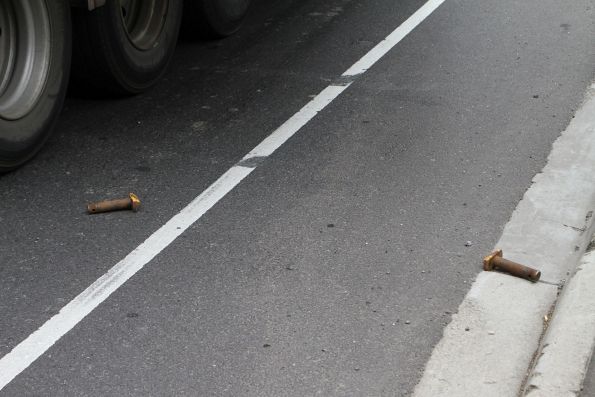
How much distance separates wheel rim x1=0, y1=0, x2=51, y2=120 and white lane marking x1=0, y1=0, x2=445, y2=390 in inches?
48.8

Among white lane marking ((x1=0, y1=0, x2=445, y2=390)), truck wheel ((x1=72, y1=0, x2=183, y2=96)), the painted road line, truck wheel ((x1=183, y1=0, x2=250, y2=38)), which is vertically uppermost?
truck wheel ((x1=72, y1=0, x2=183, y2=96))

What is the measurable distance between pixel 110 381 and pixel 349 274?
1431mm

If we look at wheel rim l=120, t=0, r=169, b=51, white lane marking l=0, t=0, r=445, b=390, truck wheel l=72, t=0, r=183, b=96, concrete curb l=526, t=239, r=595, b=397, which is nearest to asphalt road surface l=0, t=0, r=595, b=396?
white lane marking l=0, t=0, r=445, b=390

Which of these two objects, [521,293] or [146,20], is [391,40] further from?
[521,293]

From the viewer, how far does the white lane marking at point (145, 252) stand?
4691mm

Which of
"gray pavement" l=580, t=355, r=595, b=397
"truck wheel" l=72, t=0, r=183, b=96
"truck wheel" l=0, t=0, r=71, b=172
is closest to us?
"gray pavement" l=580, t=355, r=595, b=397

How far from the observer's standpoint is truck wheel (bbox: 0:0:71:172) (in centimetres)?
620

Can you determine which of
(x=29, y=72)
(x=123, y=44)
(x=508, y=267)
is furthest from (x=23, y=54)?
(x=508, y=267)

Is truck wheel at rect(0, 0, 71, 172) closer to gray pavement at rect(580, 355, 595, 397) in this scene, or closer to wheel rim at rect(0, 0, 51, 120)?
wheel rim at rect(0, 0, 51, 120)

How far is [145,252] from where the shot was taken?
555cm

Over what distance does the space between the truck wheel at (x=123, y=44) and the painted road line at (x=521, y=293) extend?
2.86 m

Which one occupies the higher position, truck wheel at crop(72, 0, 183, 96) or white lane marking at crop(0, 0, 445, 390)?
truck wheel at crop(72, 0, 183, 96)

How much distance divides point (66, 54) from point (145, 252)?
5.70 feet

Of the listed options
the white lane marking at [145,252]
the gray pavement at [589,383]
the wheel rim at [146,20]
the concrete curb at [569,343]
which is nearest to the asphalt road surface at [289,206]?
the white lane marking at [145,252]
